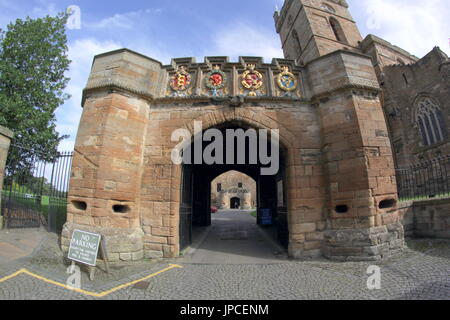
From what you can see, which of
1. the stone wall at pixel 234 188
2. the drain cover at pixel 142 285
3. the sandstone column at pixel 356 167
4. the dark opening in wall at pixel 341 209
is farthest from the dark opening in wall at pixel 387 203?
the stone wall at pixel 234 188

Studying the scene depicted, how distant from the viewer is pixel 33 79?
31.2 feet

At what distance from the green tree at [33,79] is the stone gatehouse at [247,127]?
5231 millimetres

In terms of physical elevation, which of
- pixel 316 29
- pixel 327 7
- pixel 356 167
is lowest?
pixel 356 167

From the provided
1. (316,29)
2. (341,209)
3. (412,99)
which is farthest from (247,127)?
(316,29)

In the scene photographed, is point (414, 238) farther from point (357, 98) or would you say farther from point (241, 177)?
point (241, 177)

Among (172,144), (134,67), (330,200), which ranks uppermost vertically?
(134,67)

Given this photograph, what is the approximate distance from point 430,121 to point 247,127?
15.3m

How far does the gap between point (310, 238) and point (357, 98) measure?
3819 millimetres

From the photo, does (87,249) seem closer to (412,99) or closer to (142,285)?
(142,285)

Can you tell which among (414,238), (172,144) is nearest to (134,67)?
(172,144)

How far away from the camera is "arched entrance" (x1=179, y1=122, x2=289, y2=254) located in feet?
20.8

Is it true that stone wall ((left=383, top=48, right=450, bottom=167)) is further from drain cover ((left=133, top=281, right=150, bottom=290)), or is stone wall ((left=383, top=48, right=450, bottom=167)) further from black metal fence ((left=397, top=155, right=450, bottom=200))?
drain cover ((left=133, top=281, right=150, bottom=290))

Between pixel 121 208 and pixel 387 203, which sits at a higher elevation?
pixel 387 203
